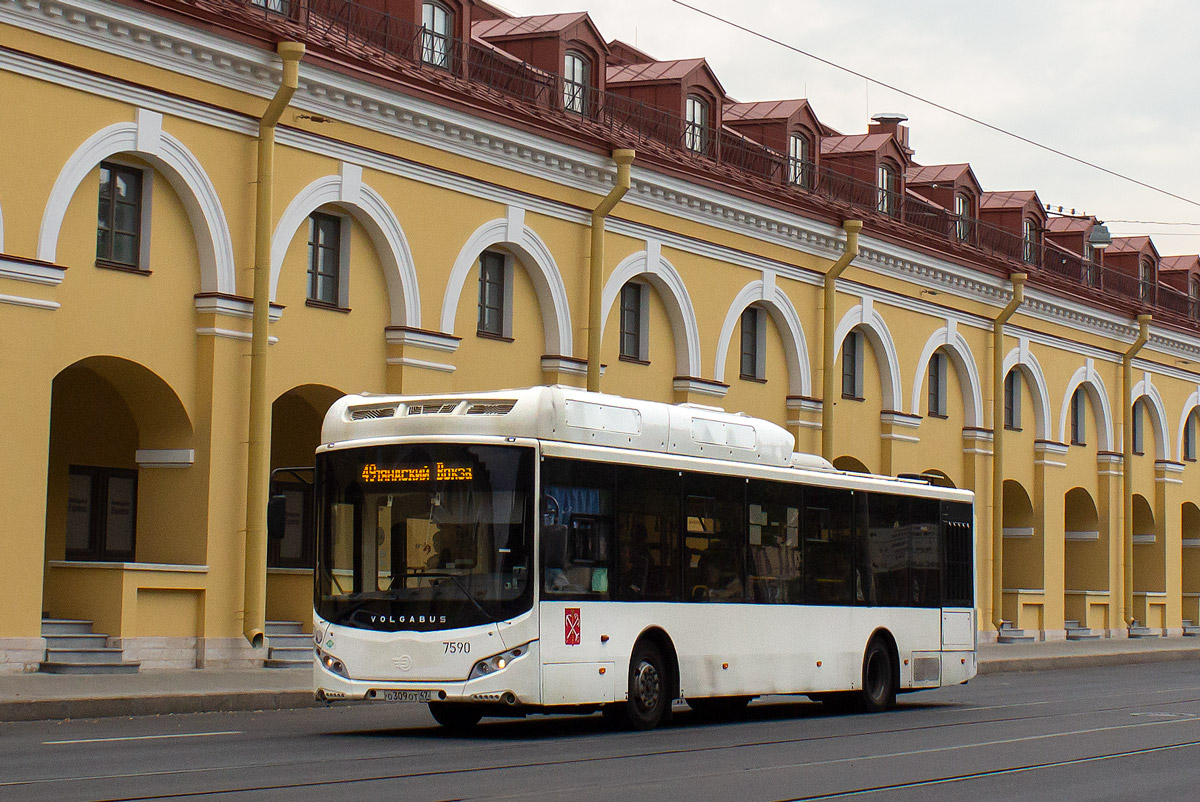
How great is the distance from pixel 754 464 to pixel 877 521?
8.22 ft

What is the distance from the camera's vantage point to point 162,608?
20.7 meters

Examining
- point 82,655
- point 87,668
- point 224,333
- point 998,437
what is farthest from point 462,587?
point 998,437

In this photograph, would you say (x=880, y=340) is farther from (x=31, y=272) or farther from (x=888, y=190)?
(x=31, y=272)

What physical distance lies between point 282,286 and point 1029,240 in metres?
23.1

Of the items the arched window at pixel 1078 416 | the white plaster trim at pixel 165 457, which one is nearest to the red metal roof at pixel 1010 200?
the arched window at pixel 1078 416

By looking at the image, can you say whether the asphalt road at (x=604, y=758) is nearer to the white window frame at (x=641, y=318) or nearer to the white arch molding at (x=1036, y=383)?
the white window frame at (x=641, y=318)

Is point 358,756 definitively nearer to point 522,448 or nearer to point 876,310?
point 522,448

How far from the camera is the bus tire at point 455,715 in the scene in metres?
15.8

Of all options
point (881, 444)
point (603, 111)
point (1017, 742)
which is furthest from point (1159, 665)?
point (1017, 742)

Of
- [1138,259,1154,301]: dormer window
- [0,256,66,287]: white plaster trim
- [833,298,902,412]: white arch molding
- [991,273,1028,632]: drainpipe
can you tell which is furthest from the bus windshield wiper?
[1138,259,1154,301]: dormer window

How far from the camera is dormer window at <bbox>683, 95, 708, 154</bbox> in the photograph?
30.3m

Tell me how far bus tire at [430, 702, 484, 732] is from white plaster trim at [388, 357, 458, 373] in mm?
8925

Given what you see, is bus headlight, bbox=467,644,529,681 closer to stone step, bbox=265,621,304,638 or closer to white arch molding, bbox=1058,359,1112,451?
stone step, bbox=265,621,304,638

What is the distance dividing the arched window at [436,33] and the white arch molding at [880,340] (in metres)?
10.9
